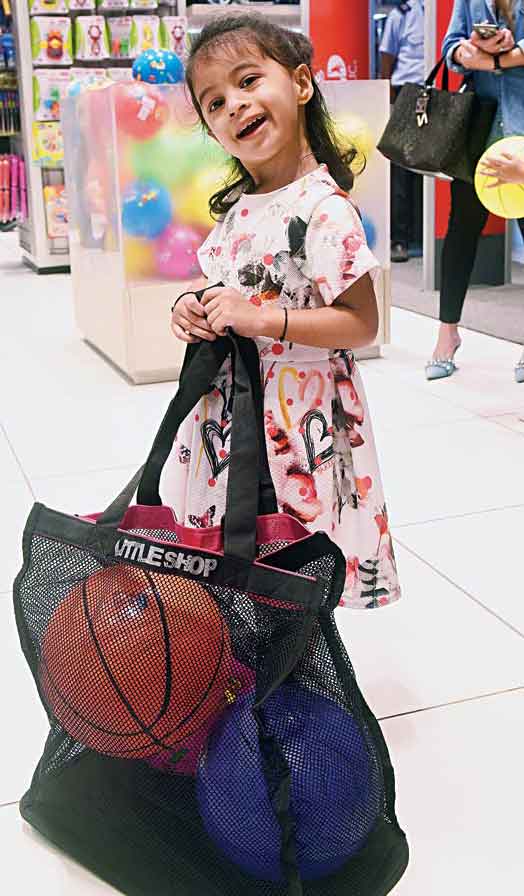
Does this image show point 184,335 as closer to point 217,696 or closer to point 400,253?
point 217,696

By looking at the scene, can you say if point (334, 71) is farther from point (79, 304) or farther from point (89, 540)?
point (89, 540)

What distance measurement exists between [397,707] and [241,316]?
2.16 feet

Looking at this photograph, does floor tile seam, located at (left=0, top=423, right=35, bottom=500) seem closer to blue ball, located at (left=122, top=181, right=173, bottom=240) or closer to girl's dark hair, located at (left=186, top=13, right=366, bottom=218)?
blue ball, located at (left=122, top=181, right=173, bottom=240)

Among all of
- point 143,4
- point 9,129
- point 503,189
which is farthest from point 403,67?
point 503,189

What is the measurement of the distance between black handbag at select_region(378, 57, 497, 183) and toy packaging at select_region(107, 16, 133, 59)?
3141 millimetres

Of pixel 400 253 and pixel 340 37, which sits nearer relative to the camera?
pixel 400 253

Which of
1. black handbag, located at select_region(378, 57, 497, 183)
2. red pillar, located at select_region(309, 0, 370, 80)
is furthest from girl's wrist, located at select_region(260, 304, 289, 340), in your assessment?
red pillar, located at select_region(309, 0, 370, 80)

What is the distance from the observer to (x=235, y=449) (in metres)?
1.12

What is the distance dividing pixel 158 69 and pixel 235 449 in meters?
2.40

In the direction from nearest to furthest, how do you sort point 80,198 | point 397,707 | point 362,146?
point 397,707 → point 362,146 → point 80,198

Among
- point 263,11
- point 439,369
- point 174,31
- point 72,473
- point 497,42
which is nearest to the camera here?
point 72,473

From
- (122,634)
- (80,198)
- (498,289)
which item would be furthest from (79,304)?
(122,634)

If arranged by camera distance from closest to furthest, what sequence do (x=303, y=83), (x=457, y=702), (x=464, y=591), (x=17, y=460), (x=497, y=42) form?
(x=303, y=83)
(x=457, y=702)
(x=464, y=591)
(x=17, y=460)
(x=497, y=42)

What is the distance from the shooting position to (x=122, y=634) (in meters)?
1.07
